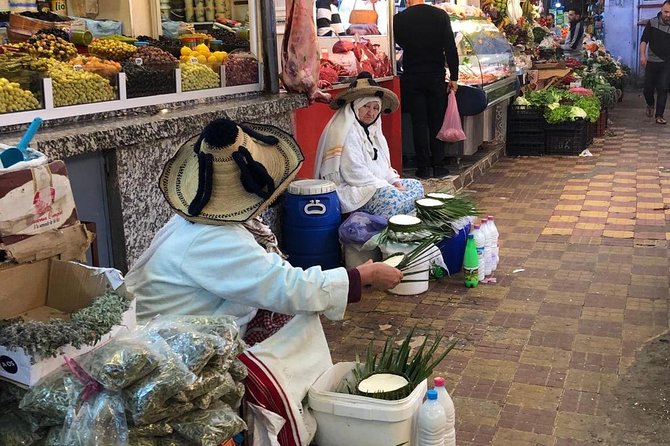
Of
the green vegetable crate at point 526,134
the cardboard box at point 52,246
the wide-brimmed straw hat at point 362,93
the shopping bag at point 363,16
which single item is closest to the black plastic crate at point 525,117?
the green vegetable crate at point 526,134

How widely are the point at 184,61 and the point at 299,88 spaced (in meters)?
0.99

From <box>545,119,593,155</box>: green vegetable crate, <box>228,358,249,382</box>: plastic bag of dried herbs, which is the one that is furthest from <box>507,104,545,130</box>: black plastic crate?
<box>228,358,249,382</box>: plastic bag of dried herbs

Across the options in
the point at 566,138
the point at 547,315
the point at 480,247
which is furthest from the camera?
the point at 566,138

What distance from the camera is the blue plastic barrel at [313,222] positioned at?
5.33 metres

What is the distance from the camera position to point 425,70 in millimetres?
8102

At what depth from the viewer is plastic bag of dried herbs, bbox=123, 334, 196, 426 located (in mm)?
2055

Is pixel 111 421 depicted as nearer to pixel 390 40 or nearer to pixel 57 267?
pixel 57 267

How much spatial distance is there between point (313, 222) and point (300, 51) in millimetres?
1364

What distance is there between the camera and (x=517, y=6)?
12289 mm

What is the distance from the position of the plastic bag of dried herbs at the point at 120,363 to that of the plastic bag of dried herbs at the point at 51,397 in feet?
0.20

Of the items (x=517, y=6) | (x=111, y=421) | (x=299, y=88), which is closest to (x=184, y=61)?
(x=299, y=88)

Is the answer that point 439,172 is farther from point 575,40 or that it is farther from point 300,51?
point 575,40

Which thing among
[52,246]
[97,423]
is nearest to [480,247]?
[52,246]

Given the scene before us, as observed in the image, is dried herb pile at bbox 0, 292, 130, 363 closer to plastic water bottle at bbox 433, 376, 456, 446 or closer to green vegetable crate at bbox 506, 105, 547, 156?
plastic water bottle at bbox 433, 376, 456, 446
